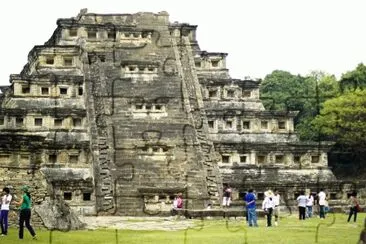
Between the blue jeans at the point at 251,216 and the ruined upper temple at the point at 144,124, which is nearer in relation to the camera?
the blue jeans at the point at 251,216

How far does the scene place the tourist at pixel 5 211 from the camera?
17141 mm

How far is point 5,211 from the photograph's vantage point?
56.7ft

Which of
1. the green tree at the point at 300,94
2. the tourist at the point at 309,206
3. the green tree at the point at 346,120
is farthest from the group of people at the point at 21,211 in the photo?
the green tree at the point at 346,120

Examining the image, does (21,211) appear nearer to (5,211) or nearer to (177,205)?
(5,211)

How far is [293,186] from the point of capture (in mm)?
31406

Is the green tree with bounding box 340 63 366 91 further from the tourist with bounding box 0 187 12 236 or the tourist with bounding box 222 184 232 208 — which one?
the tourist with bounding box 0 187 12 236

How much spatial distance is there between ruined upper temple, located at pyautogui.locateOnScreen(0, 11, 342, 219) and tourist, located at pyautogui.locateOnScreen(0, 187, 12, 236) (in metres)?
9.04

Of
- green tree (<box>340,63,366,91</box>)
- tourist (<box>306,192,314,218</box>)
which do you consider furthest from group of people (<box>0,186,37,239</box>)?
green tree (<box>340,63,366,91</box>)

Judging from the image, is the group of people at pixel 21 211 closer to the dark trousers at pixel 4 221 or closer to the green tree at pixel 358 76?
the dark trousers at pixel 4 221

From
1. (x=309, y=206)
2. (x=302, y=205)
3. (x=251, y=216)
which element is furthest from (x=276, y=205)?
(x=309, y=206)

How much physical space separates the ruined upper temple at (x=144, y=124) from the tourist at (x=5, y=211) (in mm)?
9036

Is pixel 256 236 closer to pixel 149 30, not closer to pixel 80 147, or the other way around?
pixel 80 147

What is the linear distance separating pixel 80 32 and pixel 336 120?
17574 mm

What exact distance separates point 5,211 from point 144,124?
1442cm
